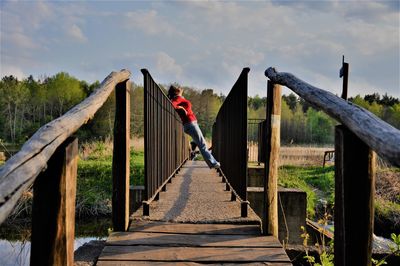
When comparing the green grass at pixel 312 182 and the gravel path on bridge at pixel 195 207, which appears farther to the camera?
the green grass at pixel 312 182

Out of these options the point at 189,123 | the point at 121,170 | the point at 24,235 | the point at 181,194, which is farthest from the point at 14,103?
the point at 121,170

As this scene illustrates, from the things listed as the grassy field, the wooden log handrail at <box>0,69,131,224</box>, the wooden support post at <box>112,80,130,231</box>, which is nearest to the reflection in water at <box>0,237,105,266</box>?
the wooden support post at <box>112,80,130,231</box>

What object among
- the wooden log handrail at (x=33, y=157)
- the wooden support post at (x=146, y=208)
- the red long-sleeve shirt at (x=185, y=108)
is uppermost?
the red long-sleeve shirt at (x=185, y=108)

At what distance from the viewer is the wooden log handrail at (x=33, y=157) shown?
1.23m

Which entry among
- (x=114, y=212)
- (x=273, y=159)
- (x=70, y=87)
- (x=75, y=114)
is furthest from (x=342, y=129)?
(x=70, y=87)

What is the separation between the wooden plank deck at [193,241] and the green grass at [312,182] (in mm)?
9347

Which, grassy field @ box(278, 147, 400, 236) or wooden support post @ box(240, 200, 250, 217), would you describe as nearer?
wooden support post @ box(240, 200, 250, 217)

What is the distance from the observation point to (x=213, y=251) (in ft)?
10.0

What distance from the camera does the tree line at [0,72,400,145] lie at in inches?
1747

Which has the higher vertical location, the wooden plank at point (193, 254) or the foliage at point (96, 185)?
the wooden plank at point (193, 254)

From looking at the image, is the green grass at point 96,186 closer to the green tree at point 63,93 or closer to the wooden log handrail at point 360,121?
the wooden log handrail at point 360,121

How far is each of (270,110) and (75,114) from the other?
75.6 inches

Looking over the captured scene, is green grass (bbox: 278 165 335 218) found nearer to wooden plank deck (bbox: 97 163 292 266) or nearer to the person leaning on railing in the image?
the person leaning on railing

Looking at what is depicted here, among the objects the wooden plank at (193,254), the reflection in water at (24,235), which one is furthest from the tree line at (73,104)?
the wooden plank at (193,254)
